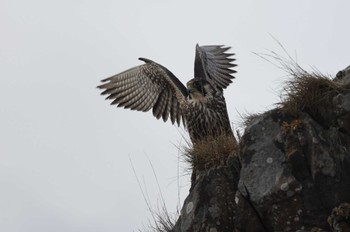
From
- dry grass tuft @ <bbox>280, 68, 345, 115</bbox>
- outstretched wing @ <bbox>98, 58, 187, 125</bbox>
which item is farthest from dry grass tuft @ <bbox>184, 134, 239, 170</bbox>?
outstretched wing @ <bbox>98, 58, 187, 125</bbox>

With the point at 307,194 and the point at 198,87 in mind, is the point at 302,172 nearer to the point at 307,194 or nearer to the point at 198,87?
the point at 307,194

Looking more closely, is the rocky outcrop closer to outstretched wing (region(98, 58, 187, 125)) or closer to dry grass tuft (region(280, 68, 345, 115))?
dry grass tuft (region(280, 68, 345, 115))

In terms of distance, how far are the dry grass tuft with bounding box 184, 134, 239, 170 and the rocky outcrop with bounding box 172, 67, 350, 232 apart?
0.14 m

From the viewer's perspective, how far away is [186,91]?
12.8 metres

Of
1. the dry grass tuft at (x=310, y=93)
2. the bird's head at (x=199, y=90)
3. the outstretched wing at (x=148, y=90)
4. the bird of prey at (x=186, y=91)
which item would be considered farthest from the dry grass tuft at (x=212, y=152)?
the outstretched wing at (x=148, y=90)

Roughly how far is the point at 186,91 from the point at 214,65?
1.71 metres

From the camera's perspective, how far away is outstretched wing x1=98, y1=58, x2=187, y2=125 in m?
13.5

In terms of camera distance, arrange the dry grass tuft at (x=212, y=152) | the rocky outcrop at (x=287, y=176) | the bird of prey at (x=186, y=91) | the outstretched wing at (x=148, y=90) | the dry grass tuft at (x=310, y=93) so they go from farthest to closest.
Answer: the outstretched wing at (x=148, y=90)
the bird of prey at (x=186, y=91)
the dry grass tuft at (x=212, y=152)
the dry grass tuft at (x=310, y=93)
the rocky outcrop at (x=287, y=176)

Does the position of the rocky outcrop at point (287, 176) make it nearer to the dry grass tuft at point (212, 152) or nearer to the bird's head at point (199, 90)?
the dry grass tuft at point (212, 152)

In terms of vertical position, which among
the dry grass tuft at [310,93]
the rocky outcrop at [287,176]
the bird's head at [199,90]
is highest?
the bird's head at [199,90]

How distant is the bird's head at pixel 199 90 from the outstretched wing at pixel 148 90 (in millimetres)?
871

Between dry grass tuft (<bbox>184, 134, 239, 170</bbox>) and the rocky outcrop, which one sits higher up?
dry grass tuft (<bbox>184, 134, 239, 170</bbox>)

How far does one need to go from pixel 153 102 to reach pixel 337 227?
603 cm

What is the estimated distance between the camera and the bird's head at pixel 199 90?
480 inches
